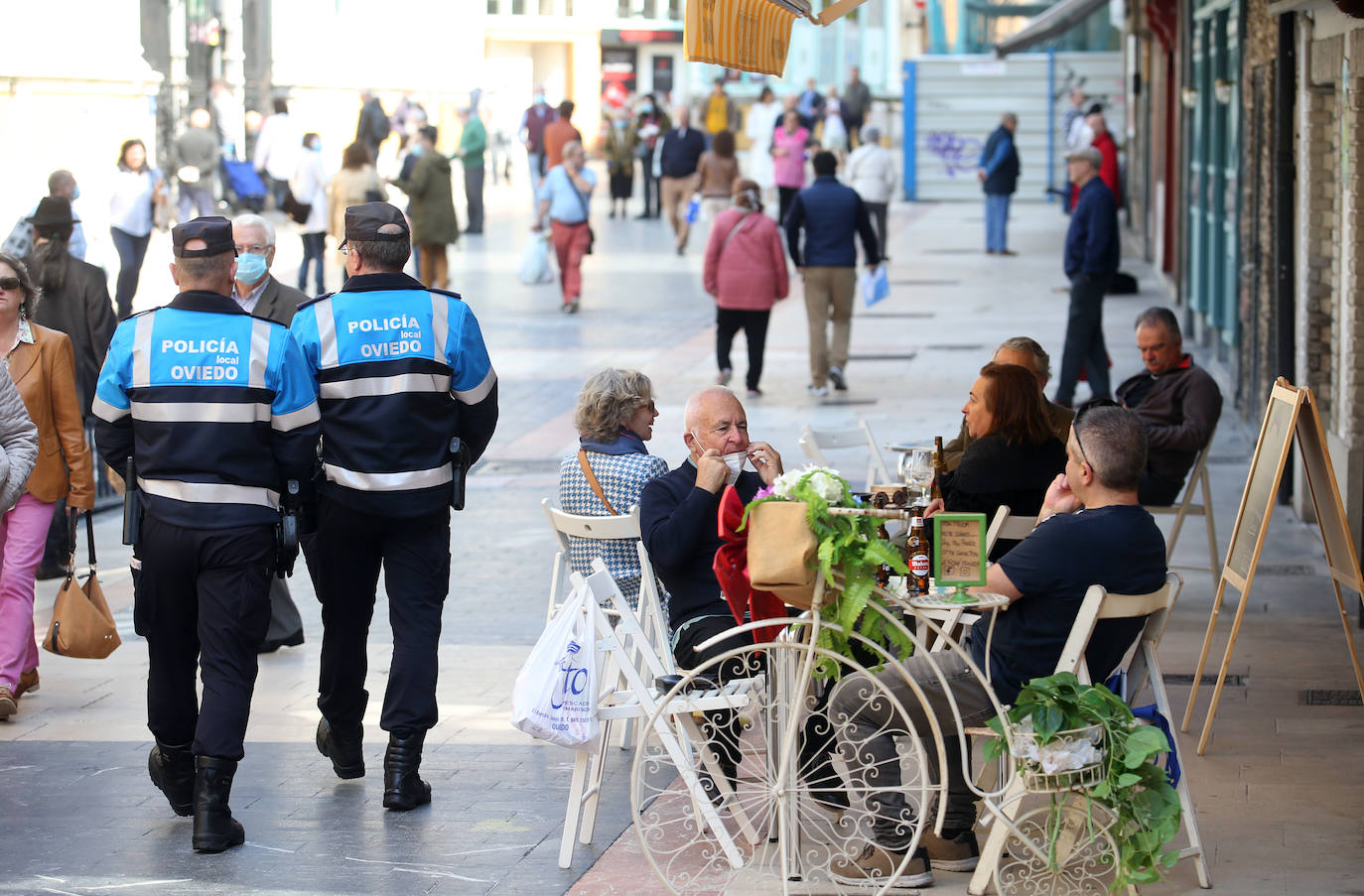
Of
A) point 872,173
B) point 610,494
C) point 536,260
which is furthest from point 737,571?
point 872,173

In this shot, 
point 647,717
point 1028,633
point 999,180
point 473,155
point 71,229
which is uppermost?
point 473,155

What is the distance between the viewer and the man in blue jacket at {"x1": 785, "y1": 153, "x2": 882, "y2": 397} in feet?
47.0

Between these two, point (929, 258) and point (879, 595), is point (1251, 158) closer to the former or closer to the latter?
point (879, 595)

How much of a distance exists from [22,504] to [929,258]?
18909 millimetres

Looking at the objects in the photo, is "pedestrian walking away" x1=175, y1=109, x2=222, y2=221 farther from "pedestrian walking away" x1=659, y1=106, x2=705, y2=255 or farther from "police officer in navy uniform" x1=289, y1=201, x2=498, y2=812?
"police officer in navy uniform" x1=289, y1=201, x2=498, y2=812

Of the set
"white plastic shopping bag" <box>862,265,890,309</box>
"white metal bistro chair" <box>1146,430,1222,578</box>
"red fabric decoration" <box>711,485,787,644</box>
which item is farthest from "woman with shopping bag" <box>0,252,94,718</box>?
"white plastic shopping bag" <box>862,265,890,309</box>

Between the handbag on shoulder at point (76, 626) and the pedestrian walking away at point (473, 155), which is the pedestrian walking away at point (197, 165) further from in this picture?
the handbag on shoulder at point (76, 626)

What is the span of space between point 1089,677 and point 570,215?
564 inches

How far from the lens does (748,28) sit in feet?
25.4

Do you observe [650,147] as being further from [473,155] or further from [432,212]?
[432,212]

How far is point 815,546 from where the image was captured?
15.1 feet

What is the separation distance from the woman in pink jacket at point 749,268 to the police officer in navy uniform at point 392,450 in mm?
8333

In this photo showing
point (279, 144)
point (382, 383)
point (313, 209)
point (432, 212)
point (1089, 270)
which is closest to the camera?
point (382, 383)

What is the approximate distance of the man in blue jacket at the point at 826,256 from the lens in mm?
14336
